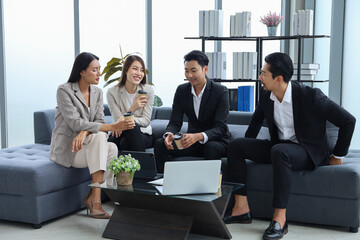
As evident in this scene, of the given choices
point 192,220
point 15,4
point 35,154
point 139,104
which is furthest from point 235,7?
point 192,220

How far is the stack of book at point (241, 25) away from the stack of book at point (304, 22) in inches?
19.2

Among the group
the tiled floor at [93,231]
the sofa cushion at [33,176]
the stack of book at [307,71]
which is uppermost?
the stack of book at [307,71]

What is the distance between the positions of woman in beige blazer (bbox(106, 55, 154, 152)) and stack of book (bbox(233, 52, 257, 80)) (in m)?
1.46

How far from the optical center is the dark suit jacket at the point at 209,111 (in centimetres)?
354

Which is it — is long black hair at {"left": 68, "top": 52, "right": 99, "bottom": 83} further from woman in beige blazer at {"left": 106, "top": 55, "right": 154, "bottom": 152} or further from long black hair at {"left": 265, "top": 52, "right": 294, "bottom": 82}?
long black hair at {"left": 265, "top": 52, "right": 294, "bottom": 82}

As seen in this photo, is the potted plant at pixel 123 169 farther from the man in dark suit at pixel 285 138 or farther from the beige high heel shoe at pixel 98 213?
the man in dark suit at pixel 285 138

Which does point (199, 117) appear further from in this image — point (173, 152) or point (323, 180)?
point (323, 180)

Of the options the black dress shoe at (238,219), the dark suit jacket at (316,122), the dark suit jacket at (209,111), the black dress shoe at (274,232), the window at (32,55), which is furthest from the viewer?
the window at (32,55)

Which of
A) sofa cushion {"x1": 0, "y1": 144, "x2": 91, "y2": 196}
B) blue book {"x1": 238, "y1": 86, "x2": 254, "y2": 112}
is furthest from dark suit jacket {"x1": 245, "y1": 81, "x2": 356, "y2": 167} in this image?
blue book {"x1": 238, "y1": 86, "x2": 254, "y2": 112}

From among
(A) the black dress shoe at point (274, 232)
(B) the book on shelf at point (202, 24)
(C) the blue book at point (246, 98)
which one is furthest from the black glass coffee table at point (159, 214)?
(B) the book on shelf at point (202, 24)

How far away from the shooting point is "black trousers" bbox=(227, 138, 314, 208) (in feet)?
9.69

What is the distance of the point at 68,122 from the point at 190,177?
116 centimetres

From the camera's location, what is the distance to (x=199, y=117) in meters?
3.63

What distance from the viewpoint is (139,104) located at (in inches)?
141
